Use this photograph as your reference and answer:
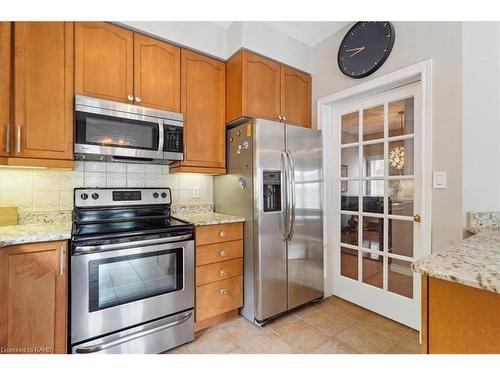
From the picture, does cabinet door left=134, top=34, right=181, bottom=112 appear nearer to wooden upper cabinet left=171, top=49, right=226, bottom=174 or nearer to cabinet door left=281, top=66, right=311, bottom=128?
wooden upper cabinet left=171, top=49, right=226, bottom=174

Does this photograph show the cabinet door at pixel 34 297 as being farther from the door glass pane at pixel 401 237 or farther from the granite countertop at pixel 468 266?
the door glass pane at pixel 401 237

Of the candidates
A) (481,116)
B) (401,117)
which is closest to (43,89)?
(401,117)

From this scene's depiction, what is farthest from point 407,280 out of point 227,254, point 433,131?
point 227,254

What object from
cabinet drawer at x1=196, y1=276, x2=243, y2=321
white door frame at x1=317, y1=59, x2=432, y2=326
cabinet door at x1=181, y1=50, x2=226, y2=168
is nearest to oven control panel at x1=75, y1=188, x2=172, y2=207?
cabinet door at x1=181, y1=50, x2=226, y2=168

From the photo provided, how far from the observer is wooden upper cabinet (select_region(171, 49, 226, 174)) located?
202 centimetres

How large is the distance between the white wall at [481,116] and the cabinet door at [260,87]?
1.31 m

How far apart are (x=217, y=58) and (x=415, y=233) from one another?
219 centimetres

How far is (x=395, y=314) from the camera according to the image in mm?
1952

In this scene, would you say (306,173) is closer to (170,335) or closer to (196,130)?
(196,130)

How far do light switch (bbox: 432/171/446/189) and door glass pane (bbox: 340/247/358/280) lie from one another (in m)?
0.92

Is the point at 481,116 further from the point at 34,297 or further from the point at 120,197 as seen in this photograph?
the point at 34,297

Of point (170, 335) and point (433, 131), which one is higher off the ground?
point (433, 131)

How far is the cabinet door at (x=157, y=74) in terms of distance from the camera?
1.80 metres

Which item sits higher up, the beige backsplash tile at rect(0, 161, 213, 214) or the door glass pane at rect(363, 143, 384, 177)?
the door glass pane at rect(363, 143, 384, 177)
